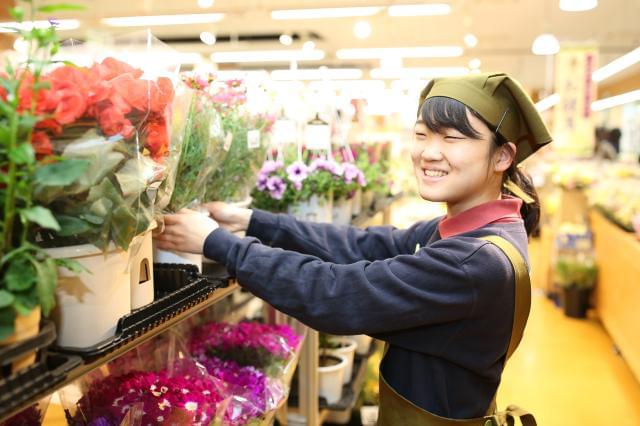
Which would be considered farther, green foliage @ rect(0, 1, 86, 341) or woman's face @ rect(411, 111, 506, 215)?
woman's face @ rect(411, 111, 506, 215)

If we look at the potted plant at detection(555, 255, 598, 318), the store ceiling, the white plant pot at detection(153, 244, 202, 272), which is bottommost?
the potted plant at detection(555, 255, 598, 318)

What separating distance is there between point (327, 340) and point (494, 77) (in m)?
1.66

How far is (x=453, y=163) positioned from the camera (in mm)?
1646

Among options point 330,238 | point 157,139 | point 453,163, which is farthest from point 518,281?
point 157,139

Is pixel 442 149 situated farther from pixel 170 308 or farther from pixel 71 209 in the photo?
pixel 71 209

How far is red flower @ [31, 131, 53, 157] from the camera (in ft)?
2.90

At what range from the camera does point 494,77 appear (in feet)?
5.39

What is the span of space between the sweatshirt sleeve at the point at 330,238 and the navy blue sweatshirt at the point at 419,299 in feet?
1.47

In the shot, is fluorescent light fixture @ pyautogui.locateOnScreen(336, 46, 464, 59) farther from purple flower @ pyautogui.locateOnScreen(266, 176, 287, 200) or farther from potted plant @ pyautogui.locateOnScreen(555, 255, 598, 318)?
purple flower @ pyautogui.locateOnScreen(266, 176, 287, 200)

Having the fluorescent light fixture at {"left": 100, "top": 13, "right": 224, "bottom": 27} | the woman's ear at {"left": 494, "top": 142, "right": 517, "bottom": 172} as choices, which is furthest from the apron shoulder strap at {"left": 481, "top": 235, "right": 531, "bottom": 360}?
the fluorescent light fixture at {"left": 100, "top": 13, "right": 224, "bottom": 27}

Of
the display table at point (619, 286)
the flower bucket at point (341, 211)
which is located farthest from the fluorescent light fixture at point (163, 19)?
the flower bucket at point (341, 211)

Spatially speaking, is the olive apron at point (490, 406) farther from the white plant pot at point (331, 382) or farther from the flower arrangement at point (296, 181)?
the white plant pot at point (331, 382)

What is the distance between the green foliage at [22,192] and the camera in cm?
81

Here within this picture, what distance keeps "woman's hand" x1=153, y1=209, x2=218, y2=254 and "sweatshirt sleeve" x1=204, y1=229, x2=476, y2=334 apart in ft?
0.08
